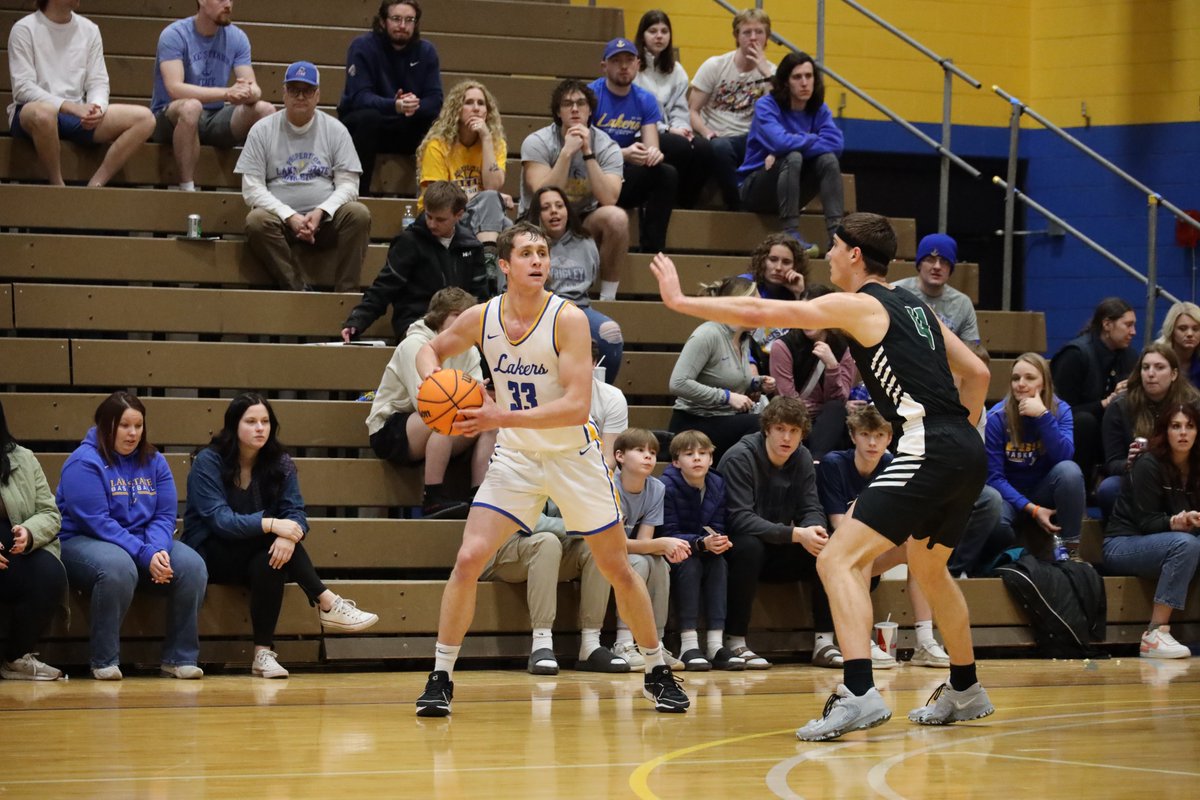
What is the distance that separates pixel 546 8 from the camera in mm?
12086

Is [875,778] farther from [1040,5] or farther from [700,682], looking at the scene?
[1040,5]

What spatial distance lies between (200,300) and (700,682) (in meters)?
3.69

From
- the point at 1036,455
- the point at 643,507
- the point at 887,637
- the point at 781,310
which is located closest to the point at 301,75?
the point at 643,507

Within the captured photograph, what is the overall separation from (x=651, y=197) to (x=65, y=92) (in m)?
3.64

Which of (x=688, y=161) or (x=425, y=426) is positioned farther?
(x=688, y=161)

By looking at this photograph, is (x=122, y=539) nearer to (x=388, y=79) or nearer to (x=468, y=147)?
(x=468, y=147)

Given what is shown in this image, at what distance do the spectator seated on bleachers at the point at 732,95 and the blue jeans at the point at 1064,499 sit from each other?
304cm

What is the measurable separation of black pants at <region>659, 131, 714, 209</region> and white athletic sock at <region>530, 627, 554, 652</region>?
3.87 m

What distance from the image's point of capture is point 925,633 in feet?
26.2

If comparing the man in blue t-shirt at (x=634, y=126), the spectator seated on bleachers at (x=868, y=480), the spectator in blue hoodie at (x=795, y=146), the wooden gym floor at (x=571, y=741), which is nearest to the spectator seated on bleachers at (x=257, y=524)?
the wooden gym floor at (x=571, y=741)

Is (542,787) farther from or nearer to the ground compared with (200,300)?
nearer to the ground

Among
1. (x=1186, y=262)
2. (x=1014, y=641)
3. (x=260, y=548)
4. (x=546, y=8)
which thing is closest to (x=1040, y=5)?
(x=1186, y=262)

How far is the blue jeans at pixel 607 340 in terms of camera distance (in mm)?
8398

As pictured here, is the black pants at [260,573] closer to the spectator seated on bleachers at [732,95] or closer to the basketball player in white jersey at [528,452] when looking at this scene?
the basketball player in white jersey at [528,452]
